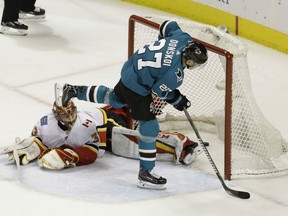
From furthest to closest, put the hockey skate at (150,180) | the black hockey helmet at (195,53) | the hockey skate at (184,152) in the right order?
the hockey skate at (184,152)
the hockey skate at (150,180)
the black hockey helmet at (195,53)

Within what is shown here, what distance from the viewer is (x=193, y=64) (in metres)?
4.43

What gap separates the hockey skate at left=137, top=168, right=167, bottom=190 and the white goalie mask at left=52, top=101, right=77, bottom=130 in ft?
1.41

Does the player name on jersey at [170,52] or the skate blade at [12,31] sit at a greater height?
the player name on jersey at [170,52]

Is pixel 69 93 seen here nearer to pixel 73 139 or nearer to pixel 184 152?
pixel 73 139

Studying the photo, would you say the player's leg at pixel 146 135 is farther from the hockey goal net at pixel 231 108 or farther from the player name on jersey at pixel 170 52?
the hockey goal net at pixel 231 108

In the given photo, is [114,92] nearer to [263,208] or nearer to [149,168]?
[149,168]

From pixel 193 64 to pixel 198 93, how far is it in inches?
30.0

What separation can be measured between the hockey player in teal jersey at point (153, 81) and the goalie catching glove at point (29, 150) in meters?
0.47

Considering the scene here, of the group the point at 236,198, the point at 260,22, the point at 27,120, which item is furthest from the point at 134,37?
the point at 260,22

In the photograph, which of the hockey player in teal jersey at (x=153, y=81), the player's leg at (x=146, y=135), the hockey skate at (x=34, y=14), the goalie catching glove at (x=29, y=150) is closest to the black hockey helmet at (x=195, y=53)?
the hockey player in teal jersey at (x=153, y=81)

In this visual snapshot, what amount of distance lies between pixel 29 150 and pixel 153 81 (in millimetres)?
727

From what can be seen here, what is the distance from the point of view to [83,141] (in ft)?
15.6

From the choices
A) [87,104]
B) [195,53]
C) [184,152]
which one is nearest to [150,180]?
[184,152]

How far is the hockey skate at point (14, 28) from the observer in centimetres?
698
